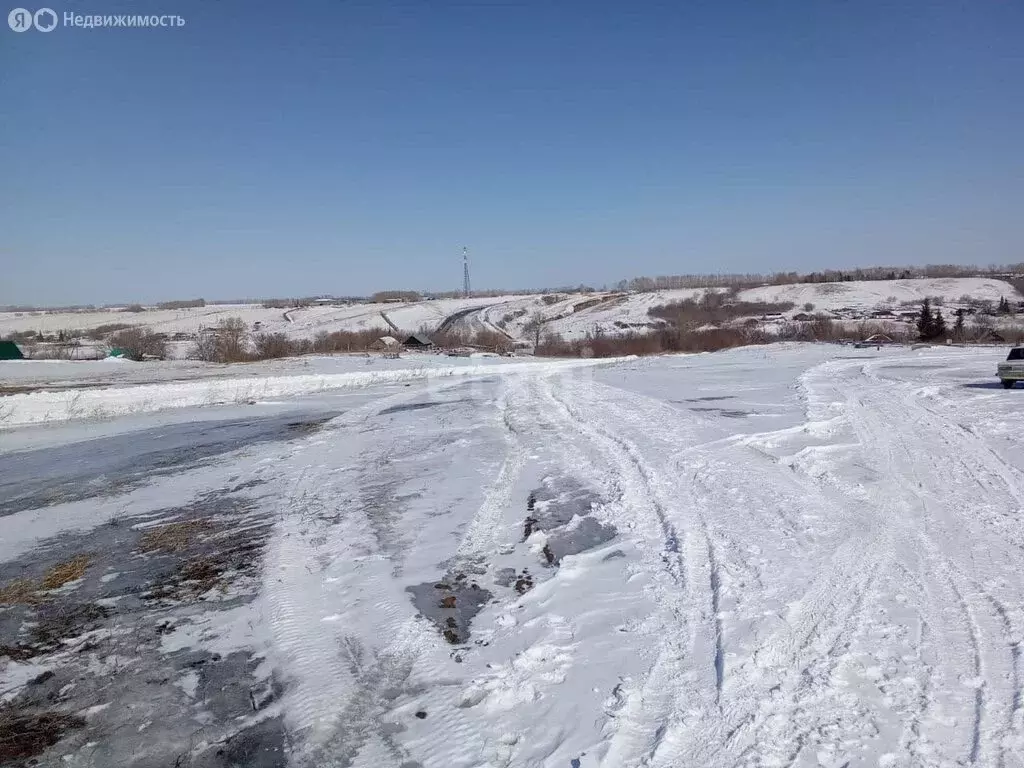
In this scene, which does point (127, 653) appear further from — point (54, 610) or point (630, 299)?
point (630, 299)

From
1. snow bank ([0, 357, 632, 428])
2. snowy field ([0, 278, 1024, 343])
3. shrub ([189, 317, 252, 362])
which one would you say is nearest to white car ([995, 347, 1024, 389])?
snow bank ([0, 357, 632, 428])

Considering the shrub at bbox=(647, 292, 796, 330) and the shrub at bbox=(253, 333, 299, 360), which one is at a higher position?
the shrub at bbox=(647, 292, 796, 330)

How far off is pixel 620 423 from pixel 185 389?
53.3 feet

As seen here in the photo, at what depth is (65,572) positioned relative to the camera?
6.45m

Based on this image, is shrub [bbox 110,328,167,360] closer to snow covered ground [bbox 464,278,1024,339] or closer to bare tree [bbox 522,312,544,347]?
bare tree [bbox 522,312,544,347]

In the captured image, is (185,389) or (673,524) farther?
(185,389)

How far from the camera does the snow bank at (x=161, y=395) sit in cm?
1791

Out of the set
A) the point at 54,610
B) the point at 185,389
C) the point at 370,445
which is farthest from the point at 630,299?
the point at 54,610

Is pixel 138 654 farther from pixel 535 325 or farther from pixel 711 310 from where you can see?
pixel 711 310

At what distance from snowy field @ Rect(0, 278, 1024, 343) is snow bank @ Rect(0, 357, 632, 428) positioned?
39.5 m

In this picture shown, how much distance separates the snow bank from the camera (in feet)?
58.7

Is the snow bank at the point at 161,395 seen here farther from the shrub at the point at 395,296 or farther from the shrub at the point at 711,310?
the shrub at the point at 395,296

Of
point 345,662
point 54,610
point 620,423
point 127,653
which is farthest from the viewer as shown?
point 620,423

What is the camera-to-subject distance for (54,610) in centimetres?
558
